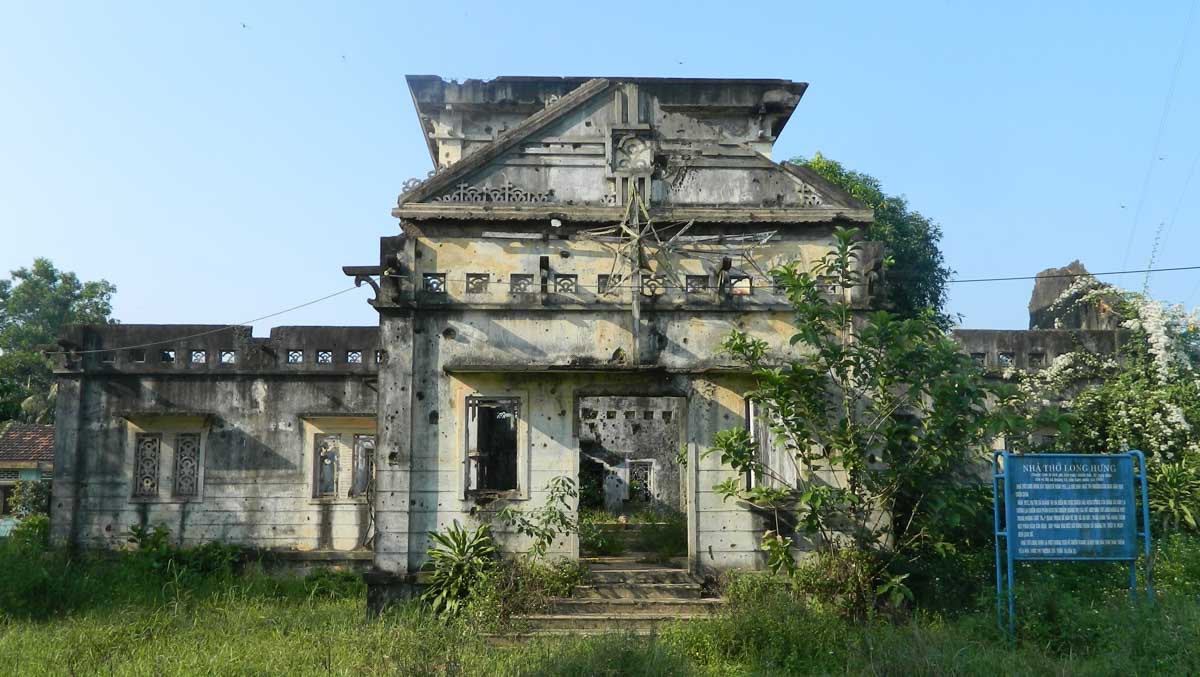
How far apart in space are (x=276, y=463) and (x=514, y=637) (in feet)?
22.3

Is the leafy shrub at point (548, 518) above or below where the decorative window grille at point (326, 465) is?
below

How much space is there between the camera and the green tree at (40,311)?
29.7 meters

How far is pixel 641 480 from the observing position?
2238 cm

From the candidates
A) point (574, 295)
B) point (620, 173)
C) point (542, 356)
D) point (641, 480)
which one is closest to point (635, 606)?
point (542, 356)

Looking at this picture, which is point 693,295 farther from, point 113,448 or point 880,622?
point 113,448

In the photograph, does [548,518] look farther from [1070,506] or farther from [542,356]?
[1070,506]

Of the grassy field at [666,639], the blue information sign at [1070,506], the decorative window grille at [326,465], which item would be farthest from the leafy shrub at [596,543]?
the blue information sign at [1070,506]

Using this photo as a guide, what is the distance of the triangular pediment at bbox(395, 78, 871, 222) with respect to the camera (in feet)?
40.3

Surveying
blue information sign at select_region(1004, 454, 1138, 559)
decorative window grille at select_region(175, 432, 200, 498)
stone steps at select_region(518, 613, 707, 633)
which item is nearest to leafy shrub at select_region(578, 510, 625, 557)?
stone steps at select_region(518, 613, 707, 633)

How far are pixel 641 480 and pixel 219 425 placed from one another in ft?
33.1

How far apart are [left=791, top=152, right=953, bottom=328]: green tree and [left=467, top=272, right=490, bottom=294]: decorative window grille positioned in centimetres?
1165

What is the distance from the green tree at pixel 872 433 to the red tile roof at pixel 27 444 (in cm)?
1866

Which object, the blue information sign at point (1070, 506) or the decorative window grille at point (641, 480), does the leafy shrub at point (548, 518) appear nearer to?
the blue information sign at point (1070, 506)

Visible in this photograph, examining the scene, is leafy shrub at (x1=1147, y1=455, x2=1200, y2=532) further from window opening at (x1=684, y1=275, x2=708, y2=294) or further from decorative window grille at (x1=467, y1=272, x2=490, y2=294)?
decorative window grille at (x1=467, y1=272, x2=490, y2=294)
